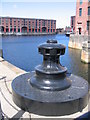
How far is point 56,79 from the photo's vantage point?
124 inches

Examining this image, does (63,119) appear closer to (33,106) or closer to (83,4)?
(33,106)

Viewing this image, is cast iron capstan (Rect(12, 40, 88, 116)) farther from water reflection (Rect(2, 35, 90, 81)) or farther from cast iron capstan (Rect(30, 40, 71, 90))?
water reflection (Rect(2, 35, 90, 81))

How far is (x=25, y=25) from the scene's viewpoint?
3319 inches

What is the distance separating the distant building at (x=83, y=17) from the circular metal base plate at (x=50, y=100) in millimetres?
27334

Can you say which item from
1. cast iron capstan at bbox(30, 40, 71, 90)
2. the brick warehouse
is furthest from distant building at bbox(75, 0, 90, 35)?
the brick warehouse

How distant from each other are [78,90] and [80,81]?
1.97 feet

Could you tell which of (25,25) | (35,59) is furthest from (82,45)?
(25,25)

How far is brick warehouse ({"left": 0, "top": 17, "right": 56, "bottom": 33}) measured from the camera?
78.3m

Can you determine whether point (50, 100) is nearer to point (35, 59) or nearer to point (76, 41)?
point (35, 59)

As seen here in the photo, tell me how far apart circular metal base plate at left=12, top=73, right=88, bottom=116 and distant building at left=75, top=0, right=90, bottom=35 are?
27334 mm

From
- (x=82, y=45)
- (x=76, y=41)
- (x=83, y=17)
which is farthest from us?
(x=83, y=17)

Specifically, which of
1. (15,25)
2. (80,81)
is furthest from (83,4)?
(15,25)

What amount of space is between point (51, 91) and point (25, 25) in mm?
84245

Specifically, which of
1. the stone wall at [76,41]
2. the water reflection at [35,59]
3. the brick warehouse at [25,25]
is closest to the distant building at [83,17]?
the stone wall at [76,41]
